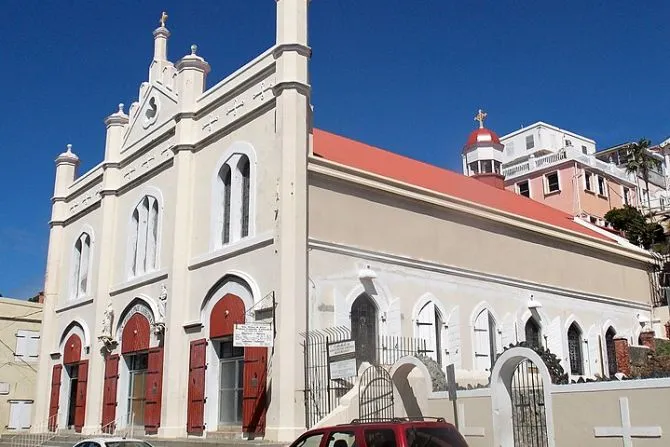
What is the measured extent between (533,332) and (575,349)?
274cm

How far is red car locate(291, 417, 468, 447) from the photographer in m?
9.45

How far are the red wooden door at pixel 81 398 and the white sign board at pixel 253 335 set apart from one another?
11.1m

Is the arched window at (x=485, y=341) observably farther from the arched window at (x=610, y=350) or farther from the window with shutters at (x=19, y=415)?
the window with shutters at (x=19, y=415)

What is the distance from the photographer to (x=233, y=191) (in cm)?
2000

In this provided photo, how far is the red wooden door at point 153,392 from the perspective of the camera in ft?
68.1

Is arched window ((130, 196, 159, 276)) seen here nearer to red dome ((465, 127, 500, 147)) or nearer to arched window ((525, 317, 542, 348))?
arched window ((525, 317, 542, 348))

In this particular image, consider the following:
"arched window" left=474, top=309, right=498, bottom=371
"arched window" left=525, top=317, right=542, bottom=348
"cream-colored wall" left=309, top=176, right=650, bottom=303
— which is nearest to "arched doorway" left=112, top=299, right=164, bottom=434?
"cream-colored wall" left=309, top=176, right=650, bottom=303

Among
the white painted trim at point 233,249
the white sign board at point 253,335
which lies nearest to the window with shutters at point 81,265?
the white painted trim at point 233,249

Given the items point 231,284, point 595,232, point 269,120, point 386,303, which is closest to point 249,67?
point 269,120

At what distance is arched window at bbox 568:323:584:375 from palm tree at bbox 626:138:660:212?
34522 mm

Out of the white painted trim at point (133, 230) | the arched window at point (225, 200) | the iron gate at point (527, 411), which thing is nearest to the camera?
the iron gate at point (527, 411)

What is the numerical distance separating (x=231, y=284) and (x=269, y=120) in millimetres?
4320

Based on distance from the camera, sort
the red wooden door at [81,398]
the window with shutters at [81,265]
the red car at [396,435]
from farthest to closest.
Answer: the window with shutters at [81,265], the red wooden door at [81,398], the red car at [396,435]

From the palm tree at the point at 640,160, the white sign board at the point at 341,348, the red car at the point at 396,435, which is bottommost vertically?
the red car at the point at 396,435
